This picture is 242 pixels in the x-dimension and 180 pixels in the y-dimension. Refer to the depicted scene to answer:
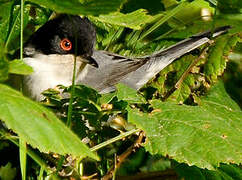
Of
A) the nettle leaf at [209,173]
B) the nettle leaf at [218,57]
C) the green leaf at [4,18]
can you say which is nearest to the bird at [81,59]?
the nettle leaf at [218,57]

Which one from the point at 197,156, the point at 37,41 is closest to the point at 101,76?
the point at 37,41

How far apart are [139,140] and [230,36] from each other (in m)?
0.91

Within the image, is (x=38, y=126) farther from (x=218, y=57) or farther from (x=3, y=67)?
(x=218, y=57)

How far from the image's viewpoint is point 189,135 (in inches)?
78.3

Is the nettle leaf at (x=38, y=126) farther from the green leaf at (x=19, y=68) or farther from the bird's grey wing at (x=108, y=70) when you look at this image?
the bird's grey wing at (x=108, y=70)

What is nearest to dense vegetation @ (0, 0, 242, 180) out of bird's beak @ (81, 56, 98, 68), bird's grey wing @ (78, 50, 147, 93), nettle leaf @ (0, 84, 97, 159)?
nettle leaf @ (0, 84, 97, 159)

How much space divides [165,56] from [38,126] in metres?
2.32

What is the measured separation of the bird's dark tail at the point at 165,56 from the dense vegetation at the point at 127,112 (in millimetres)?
57

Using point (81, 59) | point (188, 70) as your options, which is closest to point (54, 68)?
point (81, 59)

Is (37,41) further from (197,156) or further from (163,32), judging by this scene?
(197,156)

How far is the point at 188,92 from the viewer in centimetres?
276

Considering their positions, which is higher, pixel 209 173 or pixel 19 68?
pixel 19 68

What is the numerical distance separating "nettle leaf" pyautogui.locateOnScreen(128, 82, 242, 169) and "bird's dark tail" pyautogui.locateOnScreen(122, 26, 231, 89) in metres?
0.80

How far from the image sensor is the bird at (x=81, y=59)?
10.8ft
